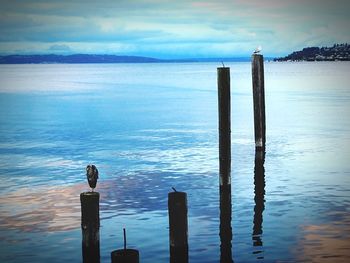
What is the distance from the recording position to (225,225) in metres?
14.6

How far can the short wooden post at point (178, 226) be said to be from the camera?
11.0m

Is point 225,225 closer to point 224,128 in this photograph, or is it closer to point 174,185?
point 224,128

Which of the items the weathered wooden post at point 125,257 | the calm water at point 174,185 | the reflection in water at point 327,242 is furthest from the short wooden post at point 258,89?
the weathered wooden post at point 125,257

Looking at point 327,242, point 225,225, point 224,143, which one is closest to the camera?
point 327,242

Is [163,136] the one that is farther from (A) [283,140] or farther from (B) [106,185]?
(B) [106,185]

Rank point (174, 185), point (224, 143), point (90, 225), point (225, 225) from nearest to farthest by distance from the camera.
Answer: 1. point (90, 225)
2. point (225, 225)
3. point (224, 143)
4. point (174, 185)

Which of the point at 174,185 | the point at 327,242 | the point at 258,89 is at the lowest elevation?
the point at 327,242

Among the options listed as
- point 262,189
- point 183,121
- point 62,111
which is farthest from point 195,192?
point 62,111

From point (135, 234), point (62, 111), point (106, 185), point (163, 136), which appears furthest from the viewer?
point (62, 111)

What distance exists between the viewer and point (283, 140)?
30219 mm

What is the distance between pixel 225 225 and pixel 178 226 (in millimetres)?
3542

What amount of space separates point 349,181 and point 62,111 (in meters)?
37.0

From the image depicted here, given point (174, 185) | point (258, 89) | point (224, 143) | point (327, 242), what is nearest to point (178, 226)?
point (327, 242)

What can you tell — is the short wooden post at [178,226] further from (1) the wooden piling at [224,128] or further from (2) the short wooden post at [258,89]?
(2) the short wooden post at [258,89]
